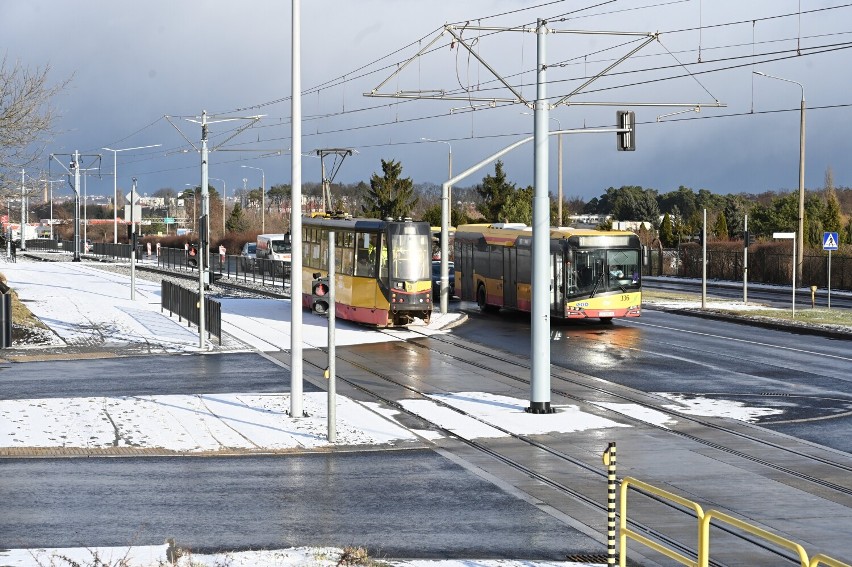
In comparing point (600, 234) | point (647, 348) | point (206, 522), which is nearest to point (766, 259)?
point (600, 234)

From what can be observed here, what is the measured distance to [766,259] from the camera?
63562mm

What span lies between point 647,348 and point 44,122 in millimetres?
18035

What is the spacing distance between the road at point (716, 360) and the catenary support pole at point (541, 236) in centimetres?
370

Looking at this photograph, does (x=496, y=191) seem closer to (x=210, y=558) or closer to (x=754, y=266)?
(x=754, y=266)

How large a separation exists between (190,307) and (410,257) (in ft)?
23.1

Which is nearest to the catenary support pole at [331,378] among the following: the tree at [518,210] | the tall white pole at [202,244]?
the tall white pole at [202,244]

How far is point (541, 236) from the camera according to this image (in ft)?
68.3

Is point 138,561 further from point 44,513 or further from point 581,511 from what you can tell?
point 581,511

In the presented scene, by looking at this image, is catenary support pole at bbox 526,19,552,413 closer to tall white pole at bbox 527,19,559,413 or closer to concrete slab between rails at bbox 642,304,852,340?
tall white pole at bbox 527,19,559,413

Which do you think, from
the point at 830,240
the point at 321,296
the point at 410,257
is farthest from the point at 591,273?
the point at 321,296

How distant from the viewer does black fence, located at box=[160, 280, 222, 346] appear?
32.5 m

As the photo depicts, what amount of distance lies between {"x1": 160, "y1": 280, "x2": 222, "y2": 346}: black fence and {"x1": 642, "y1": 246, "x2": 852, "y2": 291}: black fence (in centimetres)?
3144

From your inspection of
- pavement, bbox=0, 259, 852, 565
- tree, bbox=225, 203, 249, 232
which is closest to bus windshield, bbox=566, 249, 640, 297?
pavement, bbox=0, 259, 852, 565

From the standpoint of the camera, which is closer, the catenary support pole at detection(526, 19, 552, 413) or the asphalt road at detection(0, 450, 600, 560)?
the asphalt road at detection(0, 450, 600, 560)
